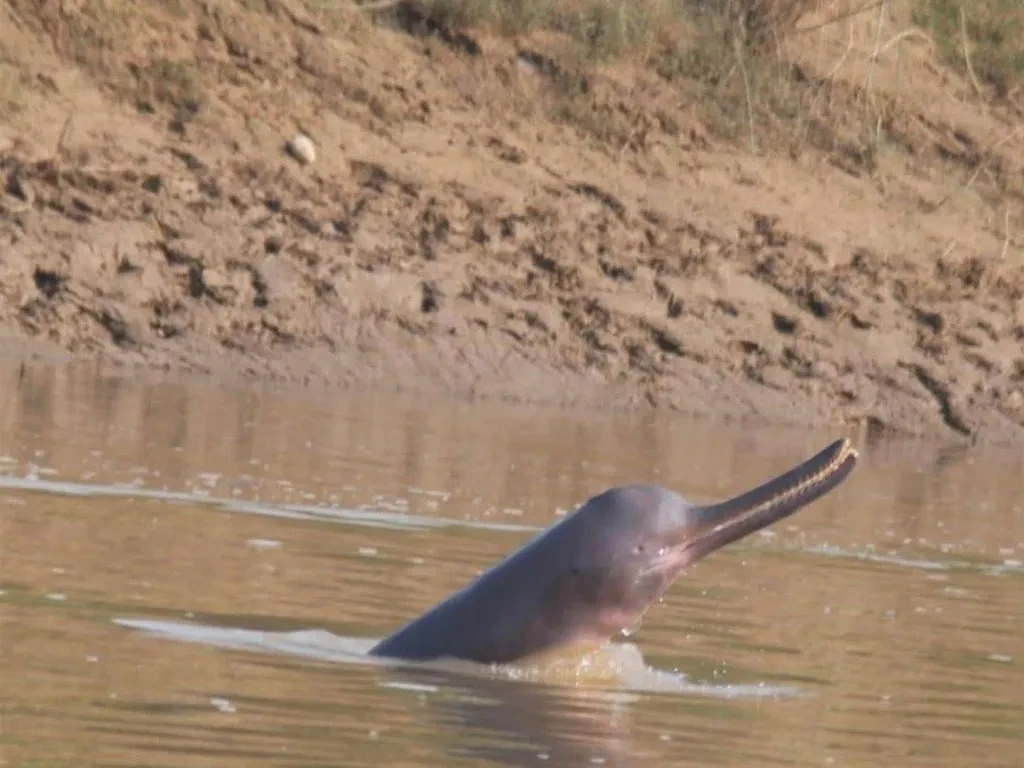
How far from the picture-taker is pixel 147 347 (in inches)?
614

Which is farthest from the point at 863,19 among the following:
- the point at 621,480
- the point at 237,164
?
the point at 621,480

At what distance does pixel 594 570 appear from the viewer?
657 cm

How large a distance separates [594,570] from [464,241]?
35.5 ft

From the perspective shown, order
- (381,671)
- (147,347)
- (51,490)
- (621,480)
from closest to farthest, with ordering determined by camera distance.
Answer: (381,671) → (51,490) → (621,480) → (147,347)

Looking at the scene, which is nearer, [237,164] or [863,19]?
[237,164]

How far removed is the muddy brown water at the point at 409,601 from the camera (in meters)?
5.64

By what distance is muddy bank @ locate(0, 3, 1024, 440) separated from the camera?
52.8 ft

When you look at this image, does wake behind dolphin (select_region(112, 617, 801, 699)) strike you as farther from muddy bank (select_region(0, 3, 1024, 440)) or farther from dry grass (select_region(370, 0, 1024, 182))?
dry grass (select_region(370, 0, 1024, 182))

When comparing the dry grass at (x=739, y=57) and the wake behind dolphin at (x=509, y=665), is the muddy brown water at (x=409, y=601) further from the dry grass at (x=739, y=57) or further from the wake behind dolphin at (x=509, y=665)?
the dry grass at (x=739, y=57)

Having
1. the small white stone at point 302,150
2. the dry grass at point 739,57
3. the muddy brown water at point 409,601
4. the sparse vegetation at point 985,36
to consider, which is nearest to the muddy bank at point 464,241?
the small white stone at point 302,150

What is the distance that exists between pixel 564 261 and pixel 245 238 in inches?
85.4

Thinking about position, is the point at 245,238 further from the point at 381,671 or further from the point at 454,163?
the point at 381,671

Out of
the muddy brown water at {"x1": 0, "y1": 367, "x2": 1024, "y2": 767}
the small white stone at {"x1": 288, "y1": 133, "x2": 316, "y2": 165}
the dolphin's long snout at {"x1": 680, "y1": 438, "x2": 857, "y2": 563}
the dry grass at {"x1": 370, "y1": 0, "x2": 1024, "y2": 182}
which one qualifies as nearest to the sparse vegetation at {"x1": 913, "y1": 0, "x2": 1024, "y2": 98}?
the dry grass at {"x1": 370, "y1": 0, "x2": 1024, "y2": 182}

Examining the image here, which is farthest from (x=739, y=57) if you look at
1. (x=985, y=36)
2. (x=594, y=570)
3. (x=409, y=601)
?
(x=594, y=570)
